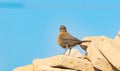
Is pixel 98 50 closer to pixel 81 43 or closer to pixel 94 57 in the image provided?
pixel 94 57

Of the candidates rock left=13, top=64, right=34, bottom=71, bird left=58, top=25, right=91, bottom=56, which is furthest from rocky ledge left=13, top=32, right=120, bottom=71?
bird left=58, top=25, right=91, bottom=56

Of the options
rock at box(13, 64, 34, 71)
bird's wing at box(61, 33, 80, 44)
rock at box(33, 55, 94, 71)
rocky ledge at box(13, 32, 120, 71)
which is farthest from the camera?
rock at box(13, 64, 34, 71)

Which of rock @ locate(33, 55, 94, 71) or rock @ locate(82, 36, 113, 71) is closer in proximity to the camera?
rock @ locate(82, 36, 113, 71)

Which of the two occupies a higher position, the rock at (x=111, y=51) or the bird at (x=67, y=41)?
the bird at (x=67, y=41)

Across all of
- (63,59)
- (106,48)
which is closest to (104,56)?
(106,48)

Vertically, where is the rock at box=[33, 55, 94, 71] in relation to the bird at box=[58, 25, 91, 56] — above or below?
below

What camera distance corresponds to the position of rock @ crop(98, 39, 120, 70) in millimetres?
16266

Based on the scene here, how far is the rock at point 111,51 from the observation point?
16266mm

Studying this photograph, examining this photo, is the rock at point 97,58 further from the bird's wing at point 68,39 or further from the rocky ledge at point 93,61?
the bird's wing at point 68,39

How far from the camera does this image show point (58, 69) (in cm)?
1702

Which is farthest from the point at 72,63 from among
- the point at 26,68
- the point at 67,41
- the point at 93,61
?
the point at 26,68

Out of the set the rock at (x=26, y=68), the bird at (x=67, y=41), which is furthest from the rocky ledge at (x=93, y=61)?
the bird at (x=67, y=41)

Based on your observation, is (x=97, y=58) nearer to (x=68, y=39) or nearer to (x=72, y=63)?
(x=72, y=63)

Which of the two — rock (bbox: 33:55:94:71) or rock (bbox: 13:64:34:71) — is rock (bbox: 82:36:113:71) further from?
rock (bbox: 13:64:34:71)
